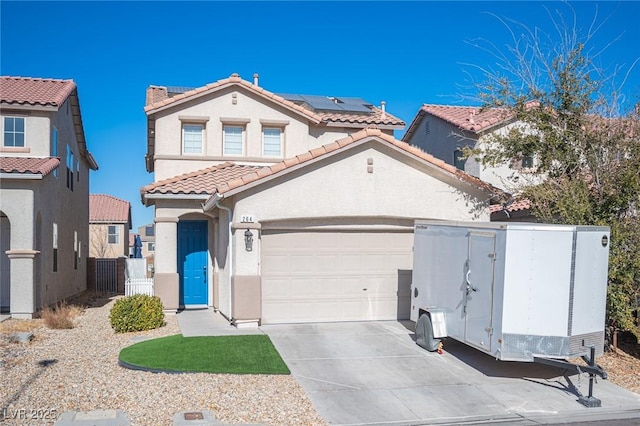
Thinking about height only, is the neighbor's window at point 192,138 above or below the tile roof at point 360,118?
below

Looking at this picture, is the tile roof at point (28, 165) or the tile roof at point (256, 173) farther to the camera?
the tile roof at point (28, 165)

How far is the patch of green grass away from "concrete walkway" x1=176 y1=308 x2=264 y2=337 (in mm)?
545

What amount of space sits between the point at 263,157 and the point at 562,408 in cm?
1296

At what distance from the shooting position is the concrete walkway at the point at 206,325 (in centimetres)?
1341

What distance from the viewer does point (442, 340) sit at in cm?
1289

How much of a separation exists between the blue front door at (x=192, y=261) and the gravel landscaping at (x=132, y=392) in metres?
6.10

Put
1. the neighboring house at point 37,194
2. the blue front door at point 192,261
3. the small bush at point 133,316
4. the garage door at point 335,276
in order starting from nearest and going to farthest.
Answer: the small bush at point 133,316
the garage door at point 335,276
the neighboring house at point 37,194
the blue front door at point 192,261

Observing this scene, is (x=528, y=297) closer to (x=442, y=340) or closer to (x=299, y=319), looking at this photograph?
(x=442, y=340)

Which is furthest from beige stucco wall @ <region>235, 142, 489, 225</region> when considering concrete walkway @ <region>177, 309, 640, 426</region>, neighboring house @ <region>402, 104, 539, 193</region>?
neighboring house @ <region>402, 104, 539, 193</region>

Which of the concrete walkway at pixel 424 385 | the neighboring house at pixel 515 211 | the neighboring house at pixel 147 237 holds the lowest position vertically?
the neighboring house at pixel 147 237

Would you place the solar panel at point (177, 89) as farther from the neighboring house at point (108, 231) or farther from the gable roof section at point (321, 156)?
the neighboring house at point (108, 231)

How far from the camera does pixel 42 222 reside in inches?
688

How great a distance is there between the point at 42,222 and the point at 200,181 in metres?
4.86

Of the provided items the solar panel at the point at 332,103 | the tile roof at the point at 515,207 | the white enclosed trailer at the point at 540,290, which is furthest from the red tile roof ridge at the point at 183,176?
the white enclosed trailer at the point at 540,290
